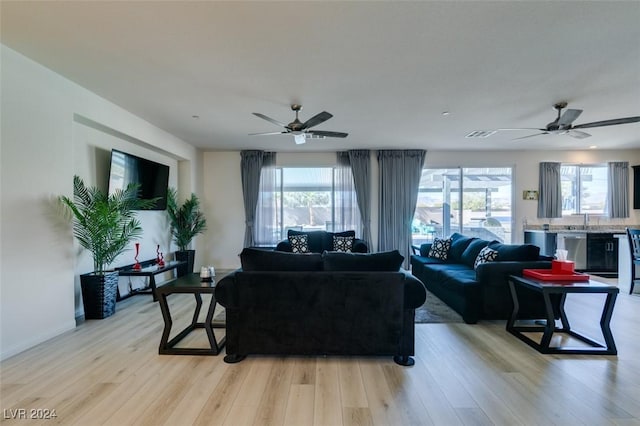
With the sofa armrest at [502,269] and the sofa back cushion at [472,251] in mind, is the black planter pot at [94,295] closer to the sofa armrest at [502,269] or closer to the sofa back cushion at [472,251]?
the sofa armrest at [502,269]

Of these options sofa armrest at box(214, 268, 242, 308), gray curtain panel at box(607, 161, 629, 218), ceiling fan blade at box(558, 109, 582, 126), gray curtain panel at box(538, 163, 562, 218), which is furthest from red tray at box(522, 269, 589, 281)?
gray curtain panel at box(607, 161, 629, 218)

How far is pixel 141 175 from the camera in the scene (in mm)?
4523

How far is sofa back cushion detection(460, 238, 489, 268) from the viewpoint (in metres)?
4.21

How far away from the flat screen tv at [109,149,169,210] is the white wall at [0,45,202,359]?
16.6 inches

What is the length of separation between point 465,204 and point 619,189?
3.38m

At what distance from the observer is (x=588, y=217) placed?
6.53 meters

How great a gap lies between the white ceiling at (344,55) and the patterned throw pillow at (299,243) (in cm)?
236

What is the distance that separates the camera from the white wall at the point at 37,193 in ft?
8.27

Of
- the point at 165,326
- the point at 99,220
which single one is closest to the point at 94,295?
the point at 99,220

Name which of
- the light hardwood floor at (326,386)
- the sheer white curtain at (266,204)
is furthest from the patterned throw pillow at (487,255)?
the sheer white curtain at (266,204)

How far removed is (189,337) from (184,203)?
141 inches

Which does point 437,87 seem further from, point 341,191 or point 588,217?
point 588,217

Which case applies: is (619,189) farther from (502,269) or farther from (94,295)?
(94,295)

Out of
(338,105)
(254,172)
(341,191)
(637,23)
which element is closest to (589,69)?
(637,23)
